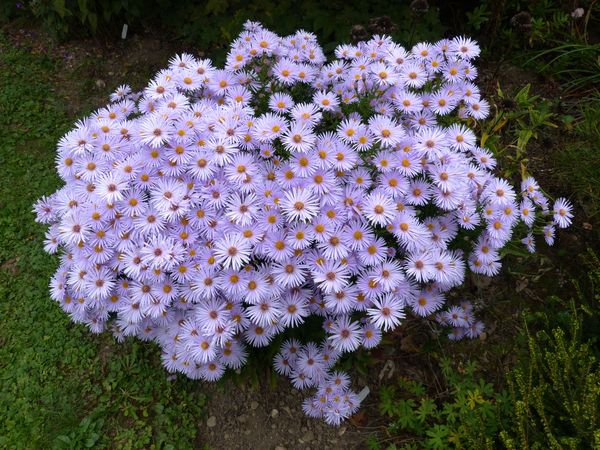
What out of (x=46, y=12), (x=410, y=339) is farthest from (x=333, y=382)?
(x=46, y=12)

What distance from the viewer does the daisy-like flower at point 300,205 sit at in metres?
1.82

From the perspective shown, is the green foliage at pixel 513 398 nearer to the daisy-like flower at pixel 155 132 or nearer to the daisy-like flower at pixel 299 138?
the daisy-like flower at pixel 299 138

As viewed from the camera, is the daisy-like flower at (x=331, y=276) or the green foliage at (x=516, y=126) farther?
the green foliage at (x=516, y=126)

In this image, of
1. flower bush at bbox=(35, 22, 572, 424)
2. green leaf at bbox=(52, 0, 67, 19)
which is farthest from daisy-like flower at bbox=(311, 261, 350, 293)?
green leaf at bbox=(52, 0, 67, 19)

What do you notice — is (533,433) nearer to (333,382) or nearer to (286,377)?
(333,382)

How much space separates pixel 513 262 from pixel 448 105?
3.85 ft

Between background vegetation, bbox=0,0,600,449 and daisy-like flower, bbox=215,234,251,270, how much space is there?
90cm

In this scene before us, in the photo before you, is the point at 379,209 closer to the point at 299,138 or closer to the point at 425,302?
the point at 299,138

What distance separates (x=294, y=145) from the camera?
1.91 meters

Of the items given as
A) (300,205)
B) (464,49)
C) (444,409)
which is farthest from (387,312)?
(464,49)

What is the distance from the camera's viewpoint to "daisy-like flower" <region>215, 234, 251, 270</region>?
71.4 inches

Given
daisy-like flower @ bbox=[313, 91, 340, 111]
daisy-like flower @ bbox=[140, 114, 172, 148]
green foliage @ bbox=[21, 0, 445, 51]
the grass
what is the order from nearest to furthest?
daisy-like flower @ bbox=[140, 114, 172, 148]
daisy-like flower @ bbox=[313, 91, 340, 111]
the grass
green foliage @ bbox=[21, 0, 445, 51]

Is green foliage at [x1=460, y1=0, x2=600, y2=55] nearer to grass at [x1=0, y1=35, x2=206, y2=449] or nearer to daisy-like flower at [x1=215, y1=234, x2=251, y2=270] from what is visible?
daisy-like flower at [x1=215, y1=234, x2=251, y2=270]

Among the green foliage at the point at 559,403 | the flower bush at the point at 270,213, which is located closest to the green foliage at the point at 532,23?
the flower bush at the point at 270,213
